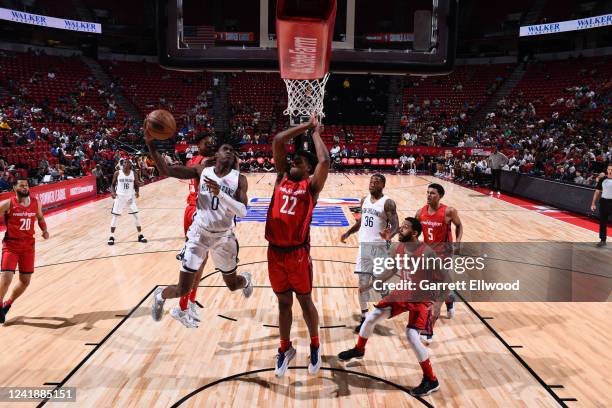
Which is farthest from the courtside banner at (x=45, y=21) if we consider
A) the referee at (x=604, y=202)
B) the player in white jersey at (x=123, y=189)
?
the referee at (x=604, y=202)

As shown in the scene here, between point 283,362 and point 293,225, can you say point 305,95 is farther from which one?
point 283,362

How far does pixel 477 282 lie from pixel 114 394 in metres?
6.01

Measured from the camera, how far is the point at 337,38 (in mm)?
8812

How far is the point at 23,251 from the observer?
595 cm

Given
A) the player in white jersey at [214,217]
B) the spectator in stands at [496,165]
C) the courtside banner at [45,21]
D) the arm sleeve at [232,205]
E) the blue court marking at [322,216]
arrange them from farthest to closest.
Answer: the courtside banner at [45,21] → the spectator in stands at [496,165] → the blue court marking at [322,216] → the player in white jersey at [214,217] → the arm sleeve at [232,205]

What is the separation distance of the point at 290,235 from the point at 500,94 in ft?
103

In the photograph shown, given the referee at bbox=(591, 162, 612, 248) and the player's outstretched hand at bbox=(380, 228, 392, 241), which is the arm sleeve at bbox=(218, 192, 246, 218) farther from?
the referee at bbox=(591, 162, 612, 248)

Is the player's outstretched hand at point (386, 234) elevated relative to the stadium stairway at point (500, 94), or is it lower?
lower

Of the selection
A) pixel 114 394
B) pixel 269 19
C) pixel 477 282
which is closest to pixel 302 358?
pixel 114 394

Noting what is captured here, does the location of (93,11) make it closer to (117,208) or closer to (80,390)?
(117,208)

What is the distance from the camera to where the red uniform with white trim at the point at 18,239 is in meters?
5.88

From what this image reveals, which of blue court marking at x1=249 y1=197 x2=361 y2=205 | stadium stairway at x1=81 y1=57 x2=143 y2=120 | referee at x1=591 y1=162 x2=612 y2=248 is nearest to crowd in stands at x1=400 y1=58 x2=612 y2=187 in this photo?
referee at x1=591 y1=162 x2=612 y2=248

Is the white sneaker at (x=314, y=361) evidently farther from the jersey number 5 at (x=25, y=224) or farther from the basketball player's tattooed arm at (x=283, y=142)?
the jersey number 5 at (x=25, y=224)

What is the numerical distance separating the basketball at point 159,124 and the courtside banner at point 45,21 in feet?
88.4
